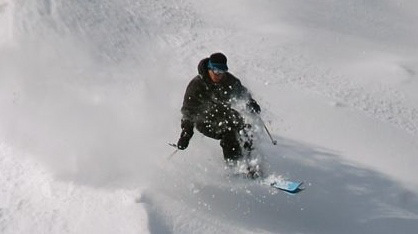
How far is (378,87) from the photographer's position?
28.3ft

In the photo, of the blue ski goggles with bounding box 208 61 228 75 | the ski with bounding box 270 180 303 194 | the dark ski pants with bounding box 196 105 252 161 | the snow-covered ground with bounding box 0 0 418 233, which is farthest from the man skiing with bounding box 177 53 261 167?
the ski with bounding box 270 180 303 194

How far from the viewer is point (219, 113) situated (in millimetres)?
6316

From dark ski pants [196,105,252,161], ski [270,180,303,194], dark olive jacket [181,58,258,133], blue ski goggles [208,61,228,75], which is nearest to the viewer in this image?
blue ski goggles [208,61,228,75]

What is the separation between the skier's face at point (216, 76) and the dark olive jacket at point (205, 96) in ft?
0.32

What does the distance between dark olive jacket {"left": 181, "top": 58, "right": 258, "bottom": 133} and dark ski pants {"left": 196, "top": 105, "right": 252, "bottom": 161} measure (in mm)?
69

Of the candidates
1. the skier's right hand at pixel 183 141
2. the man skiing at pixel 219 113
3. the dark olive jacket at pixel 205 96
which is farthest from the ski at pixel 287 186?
the skier's right hand at pixel 183 141

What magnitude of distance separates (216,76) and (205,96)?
37 cm

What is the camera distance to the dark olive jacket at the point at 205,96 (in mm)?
6184

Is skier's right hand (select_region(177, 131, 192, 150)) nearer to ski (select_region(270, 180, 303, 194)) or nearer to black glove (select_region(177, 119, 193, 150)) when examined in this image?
black glove (select_region(177, 119, 193, 150))

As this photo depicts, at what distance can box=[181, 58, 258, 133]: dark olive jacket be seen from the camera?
6184 millimetres

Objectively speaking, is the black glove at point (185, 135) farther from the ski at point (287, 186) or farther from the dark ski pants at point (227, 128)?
the ski at point (287, 186)

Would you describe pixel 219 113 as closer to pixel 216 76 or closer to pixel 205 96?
pixel 205 96

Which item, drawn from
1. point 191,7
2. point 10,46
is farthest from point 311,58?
point 10,46

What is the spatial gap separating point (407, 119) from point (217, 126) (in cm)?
325
